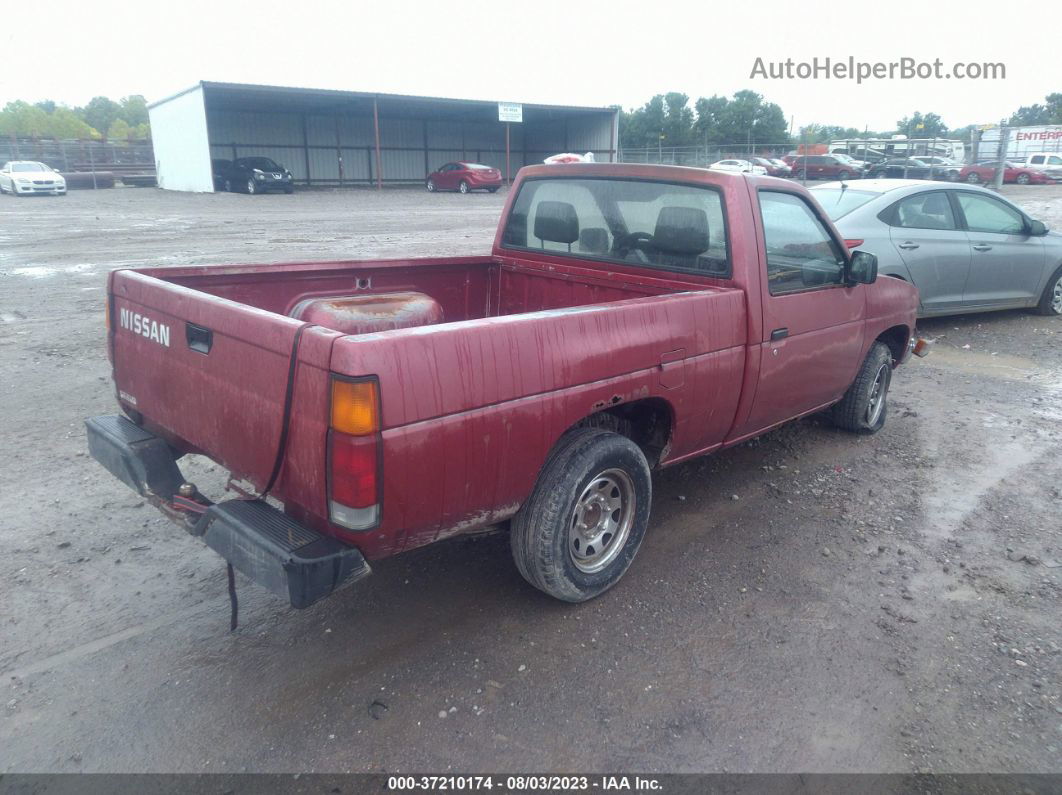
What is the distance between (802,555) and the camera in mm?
4020

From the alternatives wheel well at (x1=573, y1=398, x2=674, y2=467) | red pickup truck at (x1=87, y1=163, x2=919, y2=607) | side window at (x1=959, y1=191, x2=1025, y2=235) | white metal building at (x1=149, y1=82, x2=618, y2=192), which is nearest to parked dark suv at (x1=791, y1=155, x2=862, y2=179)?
white metal building at (x1=149, y1=82, x2=618, y2=192)

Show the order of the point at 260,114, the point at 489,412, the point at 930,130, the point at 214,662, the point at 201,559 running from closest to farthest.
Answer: the point at 489,412 → the point at 214,662 → the point at 201,559 → the point at 260,114 → the point at 930,130

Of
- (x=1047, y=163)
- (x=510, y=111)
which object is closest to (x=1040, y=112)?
(x=1047, y=163)

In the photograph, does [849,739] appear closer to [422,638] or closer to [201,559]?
[422,638]

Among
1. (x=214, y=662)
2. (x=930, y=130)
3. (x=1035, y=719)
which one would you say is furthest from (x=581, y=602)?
(x=930, y=130)

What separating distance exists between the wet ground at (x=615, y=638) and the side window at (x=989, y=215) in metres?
3.92

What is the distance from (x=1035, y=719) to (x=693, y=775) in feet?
4.33

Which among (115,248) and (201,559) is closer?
(201,559)

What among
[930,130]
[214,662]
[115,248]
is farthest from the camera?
[930,130]

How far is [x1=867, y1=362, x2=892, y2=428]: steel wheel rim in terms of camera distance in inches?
219

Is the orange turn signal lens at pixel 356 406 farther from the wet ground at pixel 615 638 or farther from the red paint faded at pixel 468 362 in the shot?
the wet ground at pixel 615 638

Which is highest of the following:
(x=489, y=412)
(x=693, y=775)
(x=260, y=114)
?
(x=260, y=114)

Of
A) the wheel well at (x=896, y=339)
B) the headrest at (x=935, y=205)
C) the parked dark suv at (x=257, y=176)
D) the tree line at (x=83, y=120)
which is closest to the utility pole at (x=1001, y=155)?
the headrest at (x=935, y=205)

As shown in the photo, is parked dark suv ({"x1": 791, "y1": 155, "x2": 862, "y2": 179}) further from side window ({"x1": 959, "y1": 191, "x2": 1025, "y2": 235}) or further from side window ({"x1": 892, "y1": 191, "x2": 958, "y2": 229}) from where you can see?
side window ({"x1": 892, "y1": 191, "x2": 958, "y2": 229})
